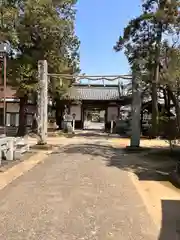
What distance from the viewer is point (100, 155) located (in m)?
18.0

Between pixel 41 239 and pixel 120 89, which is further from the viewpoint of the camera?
pixel 120 89

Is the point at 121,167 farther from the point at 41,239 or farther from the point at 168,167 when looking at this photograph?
the point at 41,239

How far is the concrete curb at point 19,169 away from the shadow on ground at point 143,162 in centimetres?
255

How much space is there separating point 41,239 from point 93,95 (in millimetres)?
37535

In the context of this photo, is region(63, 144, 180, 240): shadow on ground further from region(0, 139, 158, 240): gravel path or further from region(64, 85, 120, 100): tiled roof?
region(64, 85, 120, 100): tiled roof

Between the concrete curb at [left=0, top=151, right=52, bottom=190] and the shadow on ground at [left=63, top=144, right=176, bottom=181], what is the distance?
2550 millimetres

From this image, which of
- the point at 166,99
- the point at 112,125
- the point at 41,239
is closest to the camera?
the point at 41,239

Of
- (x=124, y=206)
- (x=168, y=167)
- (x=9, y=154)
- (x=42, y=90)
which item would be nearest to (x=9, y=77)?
(x=42, y=90)

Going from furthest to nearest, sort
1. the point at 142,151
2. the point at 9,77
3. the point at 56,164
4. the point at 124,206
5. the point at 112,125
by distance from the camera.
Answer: the point at 112,125, the point at 9,77, the point at 142,151, the point at 56,164, the point at 124,206

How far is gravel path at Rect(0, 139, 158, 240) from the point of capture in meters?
6.22

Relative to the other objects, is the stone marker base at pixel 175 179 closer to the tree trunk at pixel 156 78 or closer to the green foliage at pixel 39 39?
the tree trunk at pixel 156 78

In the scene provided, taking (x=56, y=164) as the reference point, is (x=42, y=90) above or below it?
above

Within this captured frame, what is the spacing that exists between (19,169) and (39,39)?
53.5 feet

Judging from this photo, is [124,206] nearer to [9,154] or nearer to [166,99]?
[9,154]
